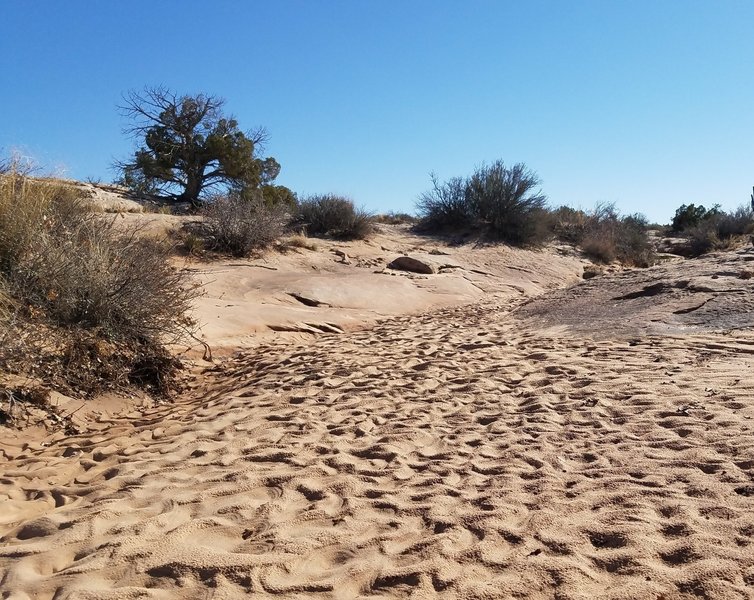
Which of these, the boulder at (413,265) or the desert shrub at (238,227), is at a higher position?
the desert shrub at (238,227)

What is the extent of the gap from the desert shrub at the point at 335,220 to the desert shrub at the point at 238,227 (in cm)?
276

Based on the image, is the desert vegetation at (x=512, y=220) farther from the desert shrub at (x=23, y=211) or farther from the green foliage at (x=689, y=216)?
the desert shrub at (x=23, y=211)

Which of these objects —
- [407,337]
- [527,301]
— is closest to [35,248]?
[407,337]

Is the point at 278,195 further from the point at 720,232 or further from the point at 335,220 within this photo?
the point at 720,232

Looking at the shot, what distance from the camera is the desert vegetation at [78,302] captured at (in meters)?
5.87

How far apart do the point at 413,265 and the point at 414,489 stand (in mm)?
11456

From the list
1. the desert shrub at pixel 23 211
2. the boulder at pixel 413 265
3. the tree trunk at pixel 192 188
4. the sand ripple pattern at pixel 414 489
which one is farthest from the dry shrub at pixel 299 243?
the sand ripple pattern at pixel 414 489

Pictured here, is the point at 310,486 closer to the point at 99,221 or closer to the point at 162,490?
the point at 162,490

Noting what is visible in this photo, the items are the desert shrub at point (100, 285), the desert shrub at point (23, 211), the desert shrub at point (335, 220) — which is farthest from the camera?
the desert shrub at point (335, 220)

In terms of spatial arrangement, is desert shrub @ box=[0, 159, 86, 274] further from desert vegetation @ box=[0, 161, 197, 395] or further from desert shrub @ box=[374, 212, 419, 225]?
desert shrub @ box=[374, 212, 419, 225]

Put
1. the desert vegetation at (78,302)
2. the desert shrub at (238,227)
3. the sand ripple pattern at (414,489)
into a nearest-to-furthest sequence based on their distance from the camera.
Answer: the sand ripple pattern at (414,489)
the desert vegetation at (78,302)
the desert shrub at (238,227)

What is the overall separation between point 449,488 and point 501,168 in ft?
62.4

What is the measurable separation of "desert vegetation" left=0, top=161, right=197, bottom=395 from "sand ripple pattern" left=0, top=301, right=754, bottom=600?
0.64 meters

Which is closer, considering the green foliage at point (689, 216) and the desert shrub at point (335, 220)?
the desert shrub at point (335, 220)
